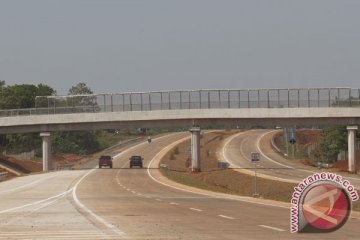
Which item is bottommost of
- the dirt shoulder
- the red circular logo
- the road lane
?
the dirt shoulder

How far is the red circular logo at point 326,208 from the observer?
61.2ft

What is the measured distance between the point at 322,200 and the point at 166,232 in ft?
14.9

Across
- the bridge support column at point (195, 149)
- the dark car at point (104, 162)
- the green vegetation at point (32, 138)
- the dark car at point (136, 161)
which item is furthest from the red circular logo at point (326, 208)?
the green vegetation at point (32, 138)

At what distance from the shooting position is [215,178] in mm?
73938

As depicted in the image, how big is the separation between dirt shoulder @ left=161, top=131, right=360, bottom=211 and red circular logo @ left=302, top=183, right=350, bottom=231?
8.23 m

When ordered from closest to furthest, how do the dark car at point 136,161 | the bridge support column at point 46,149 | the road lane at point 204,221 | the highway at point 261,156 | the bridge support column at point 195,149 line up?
the road lane at point 204,221 → the bridge support column at point 195,149 → the highway at point 261,156 → the bridge support column at point 46,149 → the dark car at point 136,161

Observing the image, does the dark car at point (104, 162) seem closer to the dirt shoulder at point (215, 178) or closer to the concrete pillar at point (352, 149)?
the dirt shoulder at point (215, 178)

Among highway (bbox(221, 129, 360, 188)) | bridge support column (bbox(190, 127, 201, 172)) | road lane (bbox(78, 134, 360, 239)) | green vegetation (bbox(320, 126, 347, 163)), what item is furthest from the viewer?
green vegetation (bbox(320, 126, 347, 163))

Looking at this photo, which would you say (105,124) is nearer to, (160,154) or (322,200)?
(160,154)

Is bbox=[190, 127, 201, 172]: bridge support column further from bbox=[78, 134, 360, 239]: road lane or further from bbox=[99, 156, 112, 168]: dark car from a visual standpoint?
bbox=[78, 134, 360, 239]: road lane

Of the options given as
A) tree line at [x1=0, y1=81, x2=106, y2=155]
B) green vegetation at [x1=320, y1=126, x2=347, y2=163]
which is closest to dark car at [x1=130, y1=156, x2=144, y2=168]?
green vegetation at [x1=320, y1=126, x2=347, y2=163]

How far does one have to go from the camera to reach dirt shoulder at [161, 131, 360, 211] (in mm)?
50469

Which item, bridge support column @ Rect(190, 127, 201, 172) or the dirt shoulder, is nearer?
the dirt shoulder

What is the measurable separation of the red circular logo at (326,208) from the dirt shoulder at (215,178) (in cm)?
823
